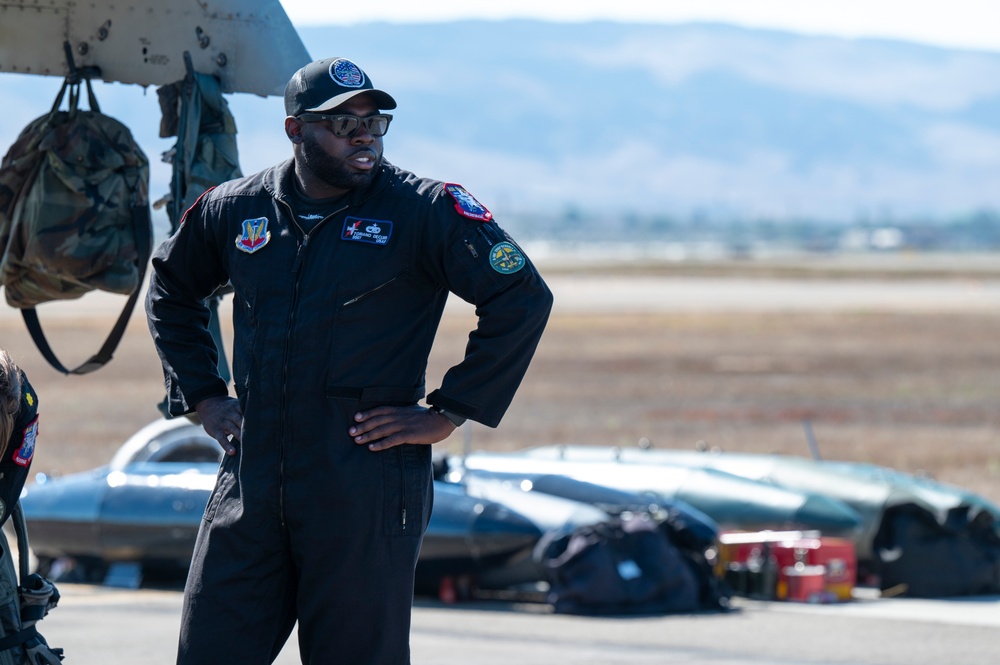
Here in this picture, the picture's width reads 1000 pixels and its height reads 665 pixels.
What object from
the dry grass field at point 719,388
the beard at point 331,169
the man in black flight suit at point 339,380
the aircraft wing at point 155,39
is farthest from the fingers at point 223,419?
the dry grass field at point 719,388

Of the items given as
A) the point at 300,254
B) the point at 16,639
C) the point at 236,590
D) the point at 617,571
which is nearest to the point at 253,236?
the point at 300,254

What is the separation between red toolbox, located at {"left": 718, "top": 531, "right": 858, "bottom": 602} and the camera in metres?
10.1

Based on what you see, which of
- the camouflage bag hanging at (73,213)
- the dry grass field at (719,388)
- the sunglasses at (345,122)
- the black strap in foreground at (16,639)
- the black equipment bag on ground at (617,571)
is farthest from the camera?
the dry grass field at (719,388)

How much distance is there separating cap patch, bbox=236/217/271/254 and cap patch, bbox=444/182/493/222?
497 millimetres

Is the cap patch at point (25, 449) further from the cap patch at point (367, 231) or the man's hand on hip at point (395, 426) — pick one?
the cap patch at point (367, 231)

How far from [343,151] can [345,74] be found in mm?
221

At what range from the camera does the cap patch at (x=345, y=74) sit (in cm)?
423

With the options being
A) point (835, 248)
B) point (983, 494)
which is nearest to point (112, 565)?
point (983, 494)

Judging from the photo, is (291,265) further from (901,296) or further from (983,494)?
(901,296)

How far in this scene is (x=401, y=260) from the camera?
418 cm

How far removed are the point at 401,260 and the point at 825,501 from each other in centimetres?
757

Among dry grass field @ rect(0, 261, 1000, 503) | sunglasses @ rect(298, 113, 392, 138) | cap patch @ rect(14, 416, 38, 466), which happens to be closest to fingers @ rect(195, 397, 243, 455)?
cap patch @ rect(14, 416, 38, 466)

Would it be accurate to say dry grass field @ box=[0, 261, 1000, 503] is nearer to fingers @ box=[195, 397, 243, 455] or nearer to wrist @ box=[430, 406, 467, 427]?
fingers @ box=[195, 397, 243, 455]

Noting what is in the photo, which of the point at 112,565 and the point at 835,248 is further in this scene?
the point at 835,248
